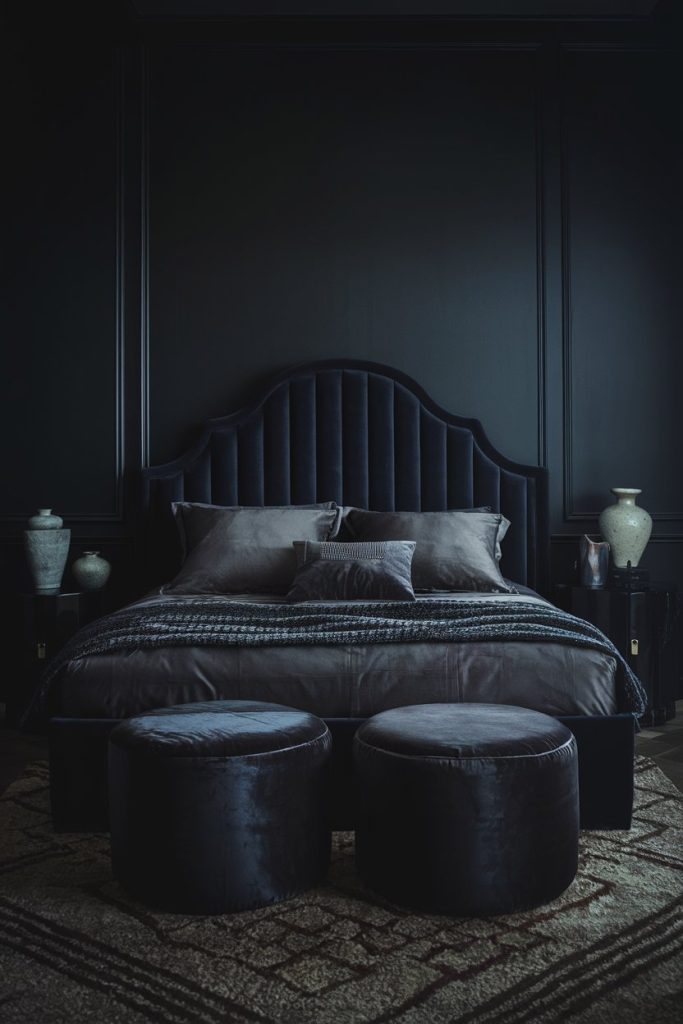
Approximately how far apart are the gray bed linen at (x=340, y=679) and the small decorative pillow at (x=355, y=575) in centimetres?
83

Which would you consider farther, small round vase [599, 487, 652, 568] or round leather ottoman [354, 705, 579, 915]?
small round vase [599, 487, 652, 568]

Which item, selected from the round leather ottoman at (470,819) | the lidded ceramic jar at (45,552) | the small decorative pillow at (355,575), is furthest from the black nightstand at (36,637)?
the round leather ottoman at (470,819)

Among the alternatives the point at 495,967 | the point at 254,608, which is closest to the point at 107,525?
the point at 254,608

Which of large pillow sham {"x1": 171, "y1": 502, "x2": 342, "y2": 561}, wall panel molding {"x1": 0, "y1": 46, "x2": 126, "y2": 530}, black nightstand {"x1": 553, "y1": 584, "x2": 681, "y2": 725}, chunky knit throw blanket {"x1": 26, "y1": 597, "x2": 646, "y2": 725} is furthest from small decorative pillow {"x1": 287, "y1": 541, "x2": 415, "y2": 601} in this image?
wall panel molding {"x1": 0, "y1": 46, "x2": 126, "y2": 530}

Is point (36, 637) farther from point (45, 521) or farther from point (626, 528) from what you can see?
point (626, 528)

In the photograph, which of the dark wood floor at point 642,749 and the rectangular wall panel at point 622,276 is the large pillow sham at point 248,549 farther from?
the rectangular wall panel at point 622,276

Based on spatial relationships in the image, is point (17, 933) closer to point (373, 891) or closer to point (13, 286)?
point (373, 891)

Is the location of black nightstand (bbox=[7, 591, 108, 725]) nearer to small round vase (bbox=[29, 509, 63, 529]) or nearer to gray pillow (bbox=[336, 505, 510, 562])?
small round vase (bbox=[29, 509, 63, 529])

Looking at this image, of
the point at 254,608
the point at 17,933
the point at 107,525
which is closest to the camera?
the point at 17,933

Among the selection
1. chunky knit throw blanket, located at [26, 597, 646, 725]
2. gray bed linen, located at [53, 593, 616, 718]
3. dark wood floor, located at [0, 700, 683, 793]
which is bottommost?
dark wood floor, located at [0, 700, 683, 793]

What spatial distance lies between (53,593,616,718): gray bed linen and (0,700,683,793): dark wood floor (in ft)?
2.50

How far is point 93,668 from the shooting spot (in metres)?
2.70

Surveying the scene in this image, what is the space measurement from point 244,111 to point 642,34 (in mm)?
2047

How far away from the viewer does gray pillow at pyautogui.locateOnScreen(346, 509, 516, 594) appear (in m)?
3.91
